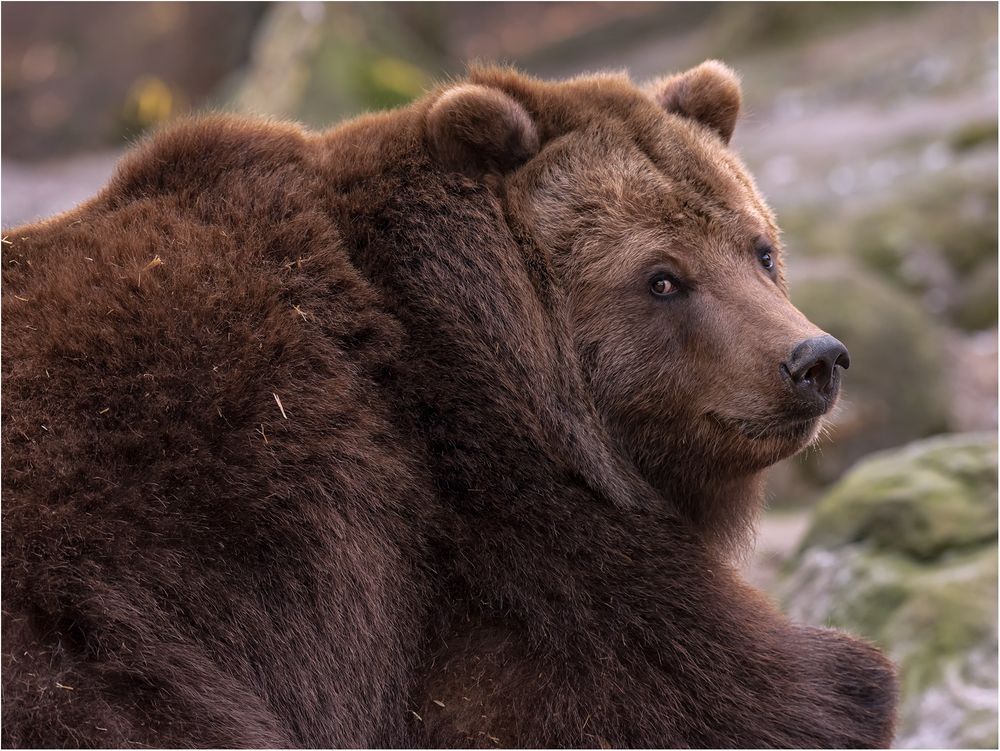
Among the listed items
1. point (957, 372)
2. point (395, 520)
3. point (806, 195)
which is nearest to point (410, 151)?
point (395, 520)

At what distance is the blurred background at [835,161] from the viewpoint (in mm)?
6008

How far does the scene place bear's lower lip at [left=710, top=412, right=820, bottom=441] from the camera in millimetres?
4168

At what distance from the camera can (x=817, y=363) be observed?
159 inches

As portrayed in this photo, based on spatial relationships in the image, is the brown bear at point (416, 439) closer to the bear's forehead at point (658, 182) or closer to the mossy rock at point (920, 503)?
the bear's forehead at point (658, 182)

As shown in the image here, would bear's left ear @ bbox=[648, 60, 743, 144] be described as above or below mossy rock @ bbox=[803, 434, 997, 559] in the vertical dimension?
above

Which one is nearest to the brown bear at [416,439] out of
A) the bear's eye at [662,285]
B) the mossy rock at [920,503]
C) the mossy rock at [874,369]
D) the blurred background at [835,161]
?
the bear's eye at [662,285]

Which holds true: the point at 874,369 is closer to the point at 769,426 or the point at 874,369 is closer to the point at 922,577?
the point at 922,577

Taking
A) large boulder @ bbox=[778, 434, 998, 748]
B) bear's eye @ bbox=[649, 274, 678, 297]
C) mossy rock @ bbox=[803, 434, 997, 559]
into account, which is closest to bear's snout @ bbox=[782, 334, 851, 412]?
bear's eye @ bbox=[649, 274, 678, 297]

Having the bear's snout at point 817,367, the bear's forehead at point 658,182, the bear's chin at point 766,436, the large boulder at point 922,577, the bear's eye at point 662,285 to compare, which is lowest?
the large boulder at point 922,577

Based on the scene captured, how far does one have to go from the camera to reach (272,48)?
15.5 m

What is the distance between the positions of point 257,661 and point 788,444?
204 centimetres

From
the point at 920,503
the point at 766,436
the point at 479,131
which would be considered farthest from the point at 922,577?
the point at 479,131

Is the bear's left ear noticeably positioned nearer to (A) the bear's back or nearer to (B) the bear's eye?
(B) the bear's eye

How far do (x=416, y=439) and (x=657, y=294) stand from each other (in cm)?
108
